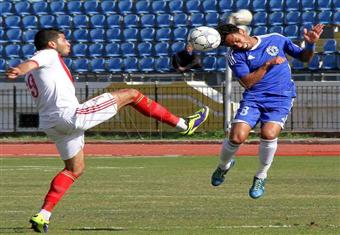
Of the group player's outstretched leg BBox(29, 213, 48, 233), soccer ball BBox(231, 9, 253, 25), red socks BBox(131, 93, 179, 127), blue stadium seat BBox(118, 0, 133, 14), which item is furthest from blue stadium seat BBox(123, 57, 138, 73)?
player's outstretched leg BBox(29, 213, 48, 233)

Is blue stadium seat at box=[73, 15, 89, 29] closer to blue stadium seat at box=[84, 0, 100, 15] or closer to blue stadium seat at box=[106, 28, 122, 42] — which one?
blue stadium seat at box=[84, 0, 100, 15]

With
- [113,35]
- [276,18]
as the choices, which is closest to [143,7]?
[113,35]

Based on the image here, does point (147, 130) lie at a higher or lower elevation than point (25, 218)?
lower

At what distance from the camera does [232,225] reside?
10750 millimetres

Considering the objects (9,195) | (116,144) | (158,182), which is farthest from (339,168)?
(116,144)

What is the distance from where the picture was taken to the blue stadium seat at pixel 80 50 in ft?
114

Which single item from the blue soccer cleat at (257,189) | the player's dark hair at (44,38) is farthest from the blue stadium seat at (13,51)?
the player's dark hair at (44,38)

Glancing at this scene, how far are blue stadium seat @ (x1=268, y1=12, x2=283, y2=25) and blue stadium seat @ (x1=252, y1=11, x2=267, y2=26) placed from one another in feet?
0.59

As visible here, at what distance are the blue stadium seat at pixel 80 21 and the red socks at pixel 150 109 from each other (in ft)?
81.5

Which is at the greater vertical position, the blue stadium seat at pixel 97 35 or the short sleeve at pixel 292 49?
the short sleeve at pixel 292 49

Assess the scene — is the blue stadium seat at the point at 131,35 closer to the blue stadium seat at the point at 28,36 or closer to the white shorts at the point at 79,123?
the blue stadium seat at the point at 28,36

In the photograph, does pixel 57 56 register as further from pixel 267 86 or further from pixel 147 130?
pixel 147 130

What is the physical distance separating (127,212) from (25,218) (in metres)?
1.28

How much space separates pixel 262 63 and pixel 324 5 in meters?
→ 21.2
